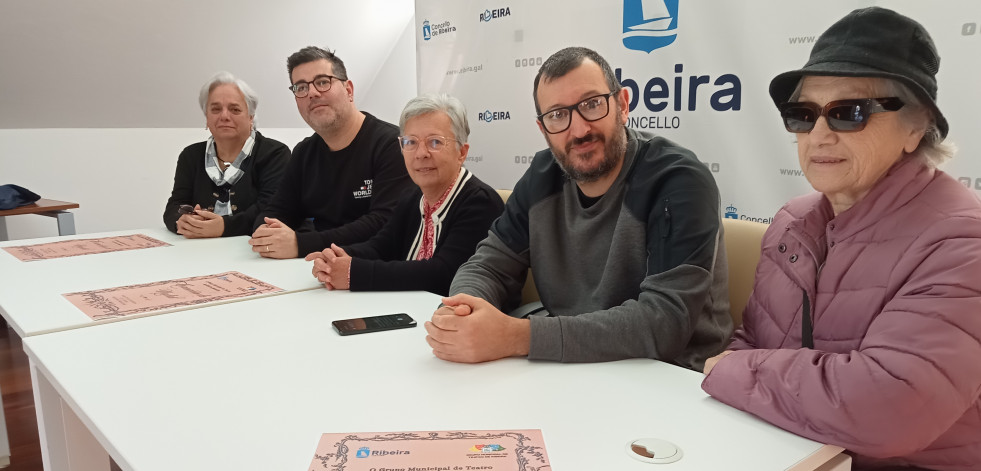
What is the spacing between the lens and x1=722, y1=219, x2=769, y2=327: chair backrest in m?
1.54

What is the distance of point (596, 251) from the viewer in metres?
1.50

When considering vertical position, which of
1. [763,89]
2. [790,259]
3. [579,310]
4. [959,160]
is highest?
[763,89]

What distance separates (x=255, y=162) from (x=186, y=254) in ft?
2.79

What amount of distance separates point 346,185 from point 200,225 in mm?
656

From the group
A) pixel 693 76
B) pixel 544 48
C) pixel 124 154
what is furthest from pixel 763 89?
pixel 124 154

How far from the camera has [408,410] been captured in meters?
0.98

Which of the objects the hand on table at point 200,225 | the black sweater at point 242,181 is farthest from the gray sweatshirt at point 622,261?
the black sweater at point 242,181

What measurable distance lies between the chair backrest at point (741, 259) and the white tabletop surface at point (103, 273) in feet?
3.69

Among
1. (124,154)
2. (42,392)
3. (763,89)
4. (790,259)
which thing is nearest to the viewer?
(790,259)

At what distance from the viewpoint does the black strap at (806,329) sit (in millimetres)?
1094

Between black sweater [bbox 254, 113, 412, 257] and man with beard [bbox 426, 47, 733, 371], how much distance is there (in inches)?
34.8

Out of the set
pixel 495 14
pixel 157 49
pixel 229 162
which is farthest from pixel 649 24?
pixel 157 49

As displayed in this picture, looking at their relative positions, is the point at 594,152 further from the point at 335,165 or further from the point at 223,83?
the point at 223,83

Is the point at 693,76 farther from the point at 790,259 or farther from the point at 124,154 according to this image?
the point at 124,154
